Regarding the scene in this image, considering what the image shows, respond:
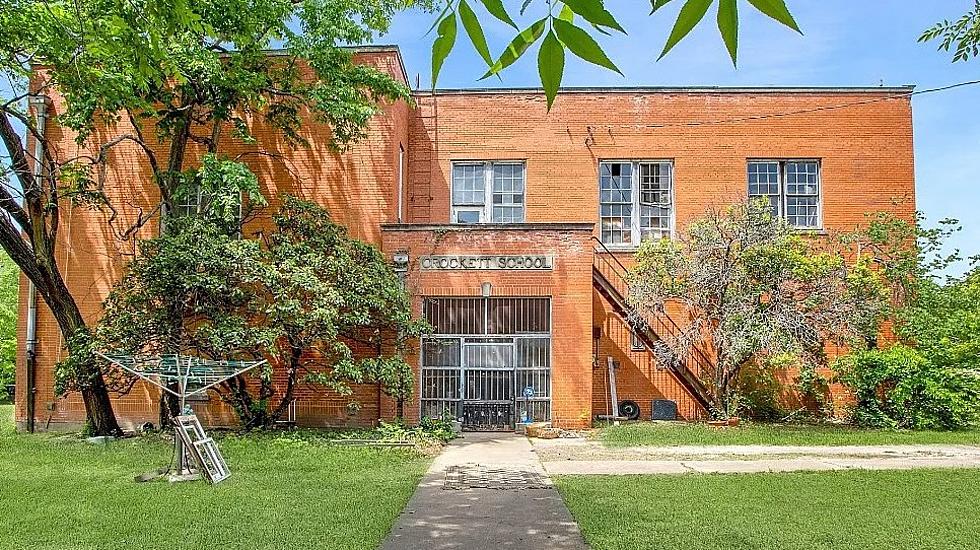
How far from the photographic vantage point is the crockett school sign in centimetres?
1814

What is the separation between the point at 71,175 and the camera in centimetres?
1755

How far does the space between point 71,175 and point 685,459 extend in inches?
503

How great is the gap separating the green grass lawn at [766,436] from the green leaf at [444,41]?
46.9 ft

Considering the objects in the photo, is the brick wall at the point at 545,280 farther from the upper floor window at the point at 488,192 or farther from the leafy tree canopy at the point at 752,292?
the upper floor window at the point at 488,192

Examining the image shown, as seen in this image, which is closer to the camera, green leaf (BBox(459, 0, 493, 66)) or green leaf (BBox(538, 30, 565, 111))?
green leaf (BBox(538, 30, 565, 111))

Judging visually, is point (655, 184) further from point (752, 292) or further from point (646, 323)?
point (752, 292)

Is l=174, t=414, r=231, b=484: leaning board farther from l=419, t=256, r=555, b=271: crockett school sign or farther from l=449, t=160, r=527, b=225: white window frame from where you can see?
l=449, t=160, r=527, b=225: white window frame

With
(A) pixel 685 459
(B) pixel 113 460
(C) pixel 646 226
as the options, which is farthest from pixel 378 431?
(C) pixel 646 226

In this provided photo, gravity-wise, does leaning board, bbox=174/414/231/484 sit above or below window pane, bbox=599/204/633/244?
below

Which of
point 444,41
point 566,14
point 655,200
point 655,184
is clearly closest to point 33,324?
point 655,200

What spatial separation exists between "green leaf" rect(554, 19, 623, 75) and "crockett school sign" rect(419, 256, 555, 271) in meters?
16.1

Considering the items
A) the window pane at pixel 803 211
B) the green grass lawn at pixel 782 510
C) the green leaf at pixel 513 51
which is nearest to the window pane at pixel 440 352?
the green grass lawn at pixel 782 510

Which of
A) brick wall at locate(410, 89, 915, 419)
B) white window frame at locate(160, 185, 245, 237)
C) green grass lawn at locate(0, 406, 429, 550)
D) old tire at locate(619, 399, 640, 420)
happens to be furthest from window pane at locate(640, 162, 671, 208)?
green grass lawn at locate(0, 406, 429, 550)

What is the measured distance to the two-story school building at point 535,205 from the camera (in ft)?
59.7
